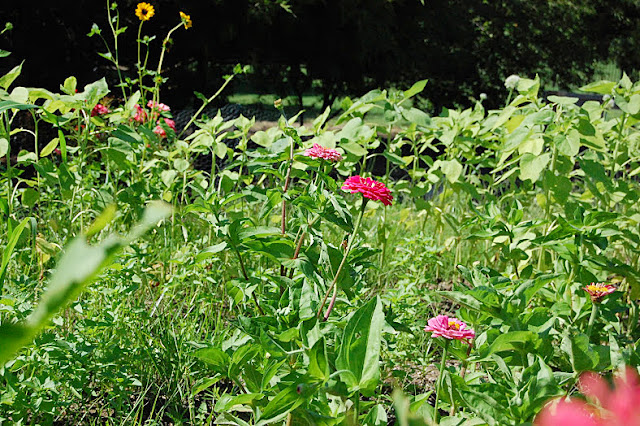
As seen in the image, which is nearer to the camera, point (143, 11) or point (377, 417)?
point (377, 417)

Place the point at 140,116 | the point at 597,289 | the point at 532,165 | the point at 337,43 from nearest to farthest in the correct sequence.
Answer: the point at 597,289
the point at 532,165
the point at 140,116
the point at 337,43

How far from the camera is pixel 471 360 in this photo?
1.02m

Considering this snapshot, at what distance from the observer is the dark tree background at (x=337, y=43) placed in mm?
5211

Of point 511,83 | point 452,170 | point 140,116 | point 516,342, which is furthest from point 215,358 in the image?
point 511,83

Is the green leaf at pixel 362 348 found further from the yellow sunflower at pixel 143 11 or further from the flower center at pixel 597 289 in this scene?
the yellow sunflower at pixel 143 11

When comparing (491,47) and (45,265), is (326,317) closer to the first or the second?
(45,265)

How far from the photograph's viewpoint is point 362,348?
0.85m

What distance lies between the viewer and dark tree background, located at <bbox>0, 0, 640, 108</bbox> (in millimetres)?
5211

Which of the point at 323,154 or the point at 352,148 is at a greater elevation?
the point at 323,154

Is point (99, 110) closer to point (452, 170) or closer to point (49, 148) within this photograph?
point (49, 148)

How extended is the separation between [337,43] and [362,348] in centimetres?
625

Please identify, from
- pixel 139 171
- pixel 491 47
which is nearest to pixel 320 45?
pixel 491 47

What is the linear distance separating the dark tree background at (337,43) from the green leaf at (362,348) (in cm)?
446

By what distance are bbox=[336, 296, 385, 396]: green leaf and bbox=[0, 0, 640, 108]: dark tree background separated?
4.46 meters
